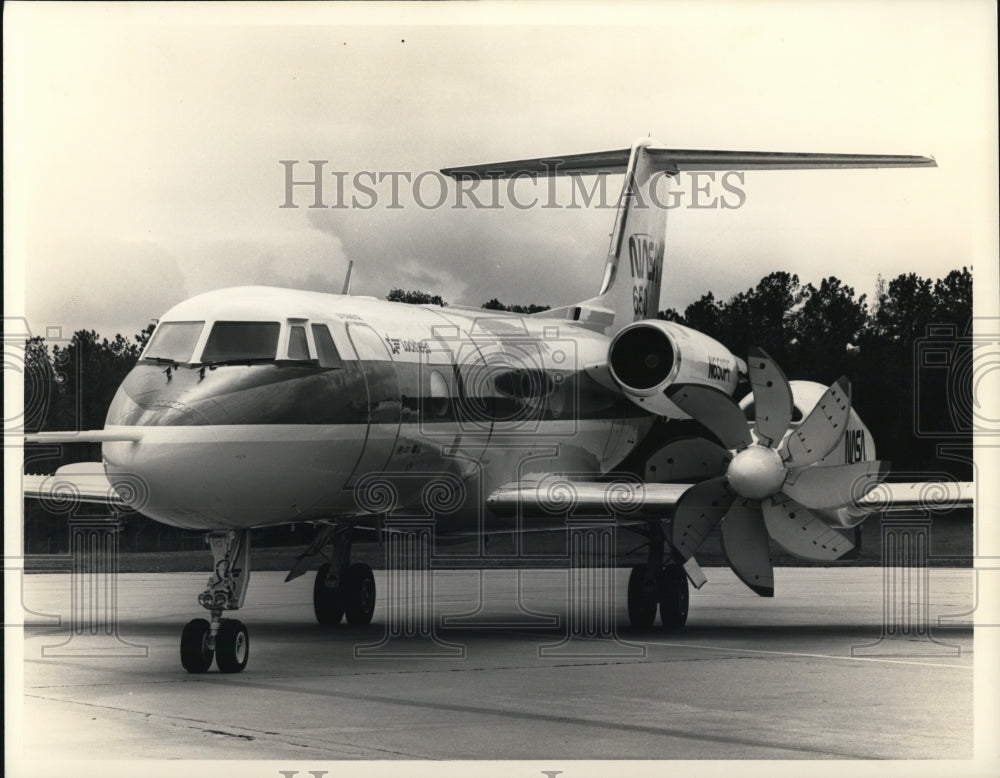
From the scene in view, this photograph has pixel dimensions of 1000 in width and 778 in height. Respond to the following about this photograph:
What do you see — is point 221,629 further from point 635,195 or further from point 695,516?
point 635,195

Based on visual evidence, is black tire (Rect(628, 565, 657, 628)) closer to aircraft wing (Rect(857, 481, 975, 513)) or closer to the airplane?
the airplane

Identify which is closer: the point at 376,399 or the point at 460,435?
the point at 376,399

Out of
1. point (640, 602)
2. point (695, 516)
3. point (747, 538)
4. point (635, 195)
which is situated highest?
point (635, 195)

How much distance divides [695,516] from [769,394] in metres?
1.43

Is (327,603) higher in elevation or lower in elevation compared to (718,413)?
lower

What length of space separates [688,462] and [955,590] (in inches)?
444

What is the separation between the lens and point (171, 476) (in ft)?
39.1

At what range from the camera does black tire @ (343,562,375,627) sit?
690 inches

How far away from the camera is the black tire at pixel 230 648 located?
12586mm

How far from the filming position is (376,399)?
1394 cm

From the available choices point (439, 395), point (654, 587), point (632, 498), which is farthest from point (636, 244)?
point (439, 395)

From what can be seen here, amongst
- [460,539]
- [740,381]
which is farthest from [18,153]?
[740,381]

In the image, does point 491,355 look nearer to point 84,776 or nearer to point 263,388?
point 263,388

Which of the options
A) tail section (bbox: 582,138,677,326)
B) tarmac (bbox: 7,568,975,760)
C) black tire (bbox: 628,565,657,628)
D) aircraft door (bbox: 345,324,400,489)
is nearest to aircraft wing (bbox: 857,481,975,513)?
tarmac (bbox: 7,568,975,760)
